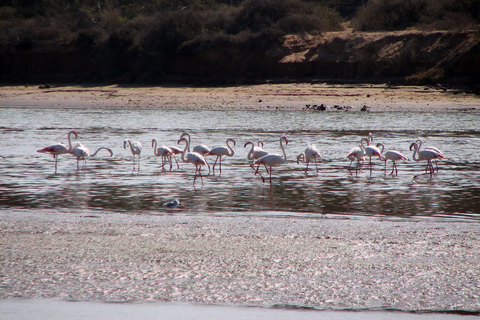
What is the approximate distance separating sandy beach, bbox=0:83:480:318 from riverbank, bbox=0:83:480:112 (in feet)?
56.5

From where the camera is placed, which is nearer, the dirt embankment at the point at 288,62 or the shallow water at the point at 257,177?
the shallow water at the point at 257,177

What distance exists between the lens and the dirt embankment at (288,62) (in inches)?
1060

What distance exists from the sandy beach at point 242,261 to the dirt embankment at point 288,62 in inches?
846

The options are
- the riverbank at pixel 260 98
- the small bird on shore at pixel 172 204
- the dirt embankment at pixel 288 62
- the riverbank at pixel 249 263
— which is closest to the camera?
the riverbank at pixel 249 263

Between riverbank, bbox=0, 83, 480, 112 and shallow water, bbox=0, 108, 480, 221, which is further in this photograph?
riverbank, bbox=0, 83, 480, 112

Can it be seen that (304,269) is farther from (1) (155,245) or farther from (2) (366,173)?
(2) (366,173)

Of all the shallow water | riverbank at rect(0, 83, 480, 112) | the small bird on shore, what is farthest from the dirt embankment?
the small bird on shore

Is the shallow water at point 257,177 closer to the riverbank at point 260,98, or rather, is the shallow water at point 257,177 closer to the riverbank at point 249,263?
the riverbank at point 249,263

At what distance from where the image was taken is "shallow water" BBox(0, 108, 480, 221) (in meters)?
8.08

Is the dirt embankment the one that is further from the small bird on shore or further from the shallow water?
the small bird on shore

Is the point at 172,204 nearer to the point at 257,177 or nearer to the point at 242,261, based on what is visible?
the point at 242,261

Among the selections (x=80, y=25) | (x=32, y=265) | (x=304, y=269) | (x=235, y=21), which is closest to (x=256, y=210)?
(x=304, y=269)

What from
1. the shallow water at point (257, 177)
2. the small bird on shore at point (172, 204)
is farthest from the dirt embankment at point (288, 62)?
the small bird on shore at point (172, 204)

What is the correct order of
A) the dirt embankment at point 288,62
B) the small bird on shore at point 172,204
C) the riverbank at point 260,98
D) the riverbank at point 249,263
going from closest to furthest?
the riverbank at point 249,263
the small bird on shore at point 172,204
the riverbank at point 260,98
the dirt embankment at point 288,62
